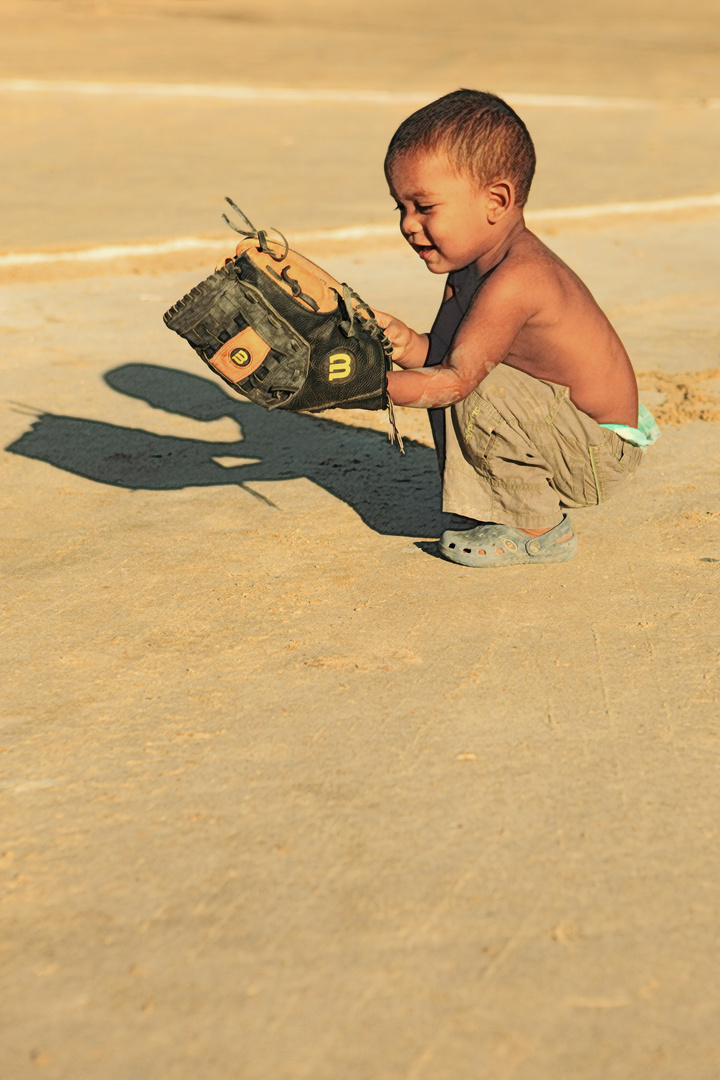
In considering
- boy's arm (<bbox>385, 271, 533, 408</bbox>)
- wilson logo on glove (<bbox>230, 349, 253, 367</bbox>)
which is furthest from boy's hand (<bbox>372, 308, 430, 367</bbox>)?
wilson logo on glove (<bbox>230, 349, 253, 367</bbox>)

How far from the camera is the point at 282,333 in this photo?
8.38ft

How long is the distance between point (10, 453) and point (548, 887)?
8.00ft

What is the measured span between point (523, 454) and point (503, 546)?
8.8 inches

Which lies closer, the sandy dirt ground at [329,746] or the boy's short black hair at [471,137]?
the sandy dirt ground at [329,746]

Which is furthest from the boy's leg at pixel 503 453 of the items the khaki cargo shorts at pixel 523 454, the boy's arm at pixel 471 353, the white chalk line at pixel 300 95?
the white chalk line at pixel 300 95

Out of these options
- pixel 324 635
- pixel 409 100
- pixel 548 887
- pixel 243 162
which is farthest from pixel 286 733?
pixel 409 100

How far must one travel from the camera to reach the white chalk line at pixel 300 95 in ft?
36.7

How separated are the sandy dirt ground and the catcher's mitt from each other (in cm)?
45

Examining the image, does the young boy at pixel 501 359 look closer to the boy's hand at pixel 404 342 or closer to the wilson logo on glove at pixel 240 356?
the boy's hand at pixel 404 342

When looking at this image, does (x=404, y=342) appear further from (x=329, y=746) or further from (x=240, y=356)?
(x=329, y=746)

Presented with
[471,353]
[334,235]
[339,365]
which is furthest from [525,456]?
[334,235]

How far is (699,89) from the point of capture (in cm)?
1282

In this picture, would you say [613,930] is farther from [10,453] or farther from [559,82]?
[559,82]

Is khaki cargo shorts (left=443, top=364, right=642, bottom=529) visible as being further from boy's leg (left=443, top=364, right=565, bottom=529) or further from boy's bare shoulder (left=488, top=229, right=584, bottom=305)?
boy's bare shoulder (left=488, top=229, right=584, bottom=305)
